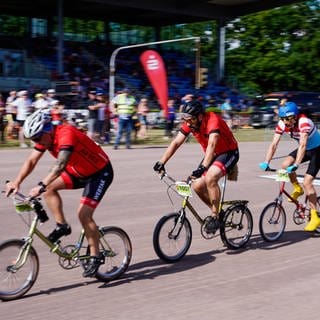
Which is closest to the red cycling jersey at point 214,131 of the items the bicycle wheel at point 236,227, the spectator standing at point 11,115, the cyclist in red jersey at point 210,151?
the cyclist in red jersey at point 210,151

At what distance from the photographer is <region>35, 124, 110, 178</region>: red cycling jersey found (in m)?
5.40

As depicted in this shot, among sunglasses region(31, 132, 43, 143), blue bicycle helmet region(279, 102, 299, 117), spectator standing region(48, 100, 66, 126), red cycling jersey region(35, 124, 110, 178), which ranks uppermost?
blue bicycle helmet region(279, 102, 299, 117)

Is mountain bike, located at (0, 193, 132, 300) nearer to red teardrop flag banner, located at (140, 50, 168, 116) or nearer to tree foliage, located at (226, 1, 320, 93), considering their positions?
red teardrop flag banner, located at (140, 50, 168, 116)

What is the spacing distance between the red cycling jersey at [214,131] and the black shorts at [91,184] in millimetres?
1588

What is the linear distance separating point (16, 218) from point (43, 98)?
37.6 ft

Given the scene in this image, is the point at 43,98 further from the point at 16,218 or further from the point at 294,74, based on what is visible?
the point at 294,74

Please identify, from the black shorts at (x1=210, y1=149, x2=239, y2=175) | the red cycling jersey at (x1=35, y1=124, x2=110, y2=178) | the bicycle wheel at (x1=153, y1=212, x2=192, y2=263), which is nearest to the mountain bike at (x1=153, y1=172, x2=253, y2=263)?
the bicycle wheel at (x1=153, y1=212, x2=192, y2=263)

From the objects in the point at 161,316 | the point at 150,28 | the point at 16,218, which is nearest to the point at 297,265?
the point at 161,316

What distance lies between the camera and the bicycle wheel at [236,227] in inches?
285

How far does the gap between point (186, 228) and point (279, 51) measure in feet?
173

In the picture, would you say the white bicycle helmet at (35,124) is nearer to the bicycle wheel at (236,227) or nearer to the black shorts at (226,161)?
the black shorts at (226,161)

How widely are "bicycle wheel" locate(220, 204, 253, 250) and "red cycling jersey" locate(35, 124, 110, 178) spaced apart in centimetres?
201

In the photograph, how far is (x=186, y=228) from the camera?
690 centimetres

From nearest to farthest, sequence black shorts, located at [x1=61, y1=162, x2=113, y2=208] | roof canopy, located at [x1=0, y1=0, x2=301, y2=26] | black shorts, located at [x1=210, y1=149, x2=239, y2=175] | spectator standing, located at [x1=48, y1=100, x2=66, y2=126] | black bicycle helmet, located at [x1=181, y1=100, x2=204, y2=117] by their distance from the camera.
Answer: black shorts, located at [x1=61, y1=162, x2=113, y2=208] < black bicycle helmet, located at [x1=181, y1=100, x2=204, y2=117] < black shorts, located at [x1=210, y1=149, x2=239, y2=175] < spectator standing, located at [x1=48, y1=100, x2=66, y2=126] < roof canopy, located at [x1=0, y1=0, x2=301, y2=26]
